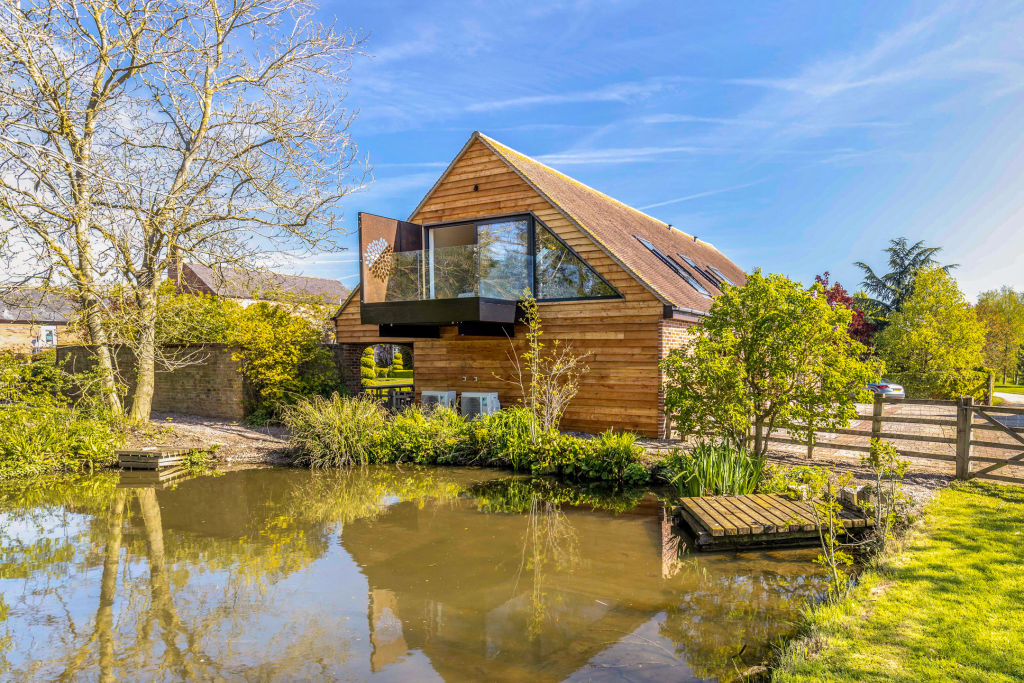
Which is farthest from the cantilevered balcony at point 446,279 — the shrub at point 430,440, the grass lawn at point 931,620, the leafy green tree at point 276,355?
the grass lawn at point 931,620

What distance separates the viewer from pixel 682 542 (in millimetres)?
6797

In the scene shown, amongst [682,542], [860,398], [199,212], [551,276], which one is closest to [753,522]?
[682,542]

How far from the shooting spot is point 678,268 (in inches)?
622

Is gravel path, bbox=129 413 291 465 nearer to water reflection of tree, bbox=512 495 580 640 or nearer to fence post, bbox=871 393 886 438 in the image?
water reflection of tree, bbox=512 495 580 640

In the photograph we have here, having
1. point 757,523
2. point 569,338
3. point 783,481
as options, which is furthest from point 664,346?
point 757,523

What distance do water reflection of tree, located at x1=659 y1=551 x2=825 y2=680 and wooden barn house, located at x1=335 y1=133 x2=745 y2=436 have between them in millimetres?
5885

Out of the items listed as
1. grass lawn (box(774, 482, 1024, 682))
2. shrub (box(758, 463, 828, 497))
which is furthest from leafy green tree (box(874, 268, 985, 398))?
grass lawn (box(774, 482, 1024, 682))

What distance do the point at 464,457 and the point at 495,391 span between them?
2797 millimetres

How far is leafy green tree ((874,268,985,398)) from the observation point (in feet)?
53.5

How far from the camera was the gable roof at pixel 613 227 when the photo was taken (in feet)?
40.7

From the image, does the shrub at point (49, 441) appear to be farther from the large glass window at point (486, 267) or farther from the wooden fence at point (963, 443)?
the wooden fence at point (963, 443)

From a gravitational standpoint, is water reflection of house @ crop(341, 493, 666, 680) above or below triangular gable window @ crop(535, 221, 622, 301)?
below

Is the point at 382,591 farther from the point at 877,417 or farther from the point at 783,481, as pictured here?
the point at 877,417

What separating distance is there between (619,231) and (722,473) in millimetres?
8680
